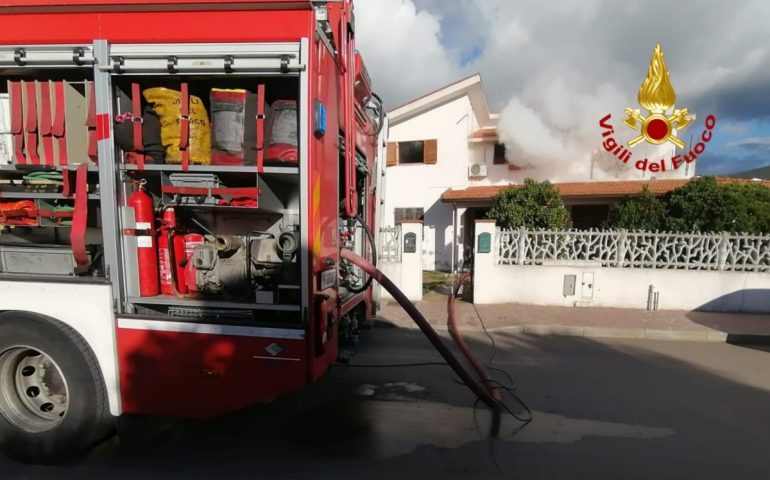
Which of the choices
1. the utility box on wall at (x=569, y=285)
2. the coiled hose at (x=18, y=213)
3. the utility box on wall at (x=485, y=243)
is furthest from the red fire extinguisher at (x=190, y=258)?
the utility box on wall at (x=569, y=285)

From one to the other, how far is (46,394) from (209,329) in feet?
4.99

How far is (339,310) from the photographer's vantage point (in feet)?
10.1

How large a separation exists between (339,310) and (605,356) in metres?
3.95

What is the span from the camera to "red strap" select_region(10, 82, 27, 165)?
8.42 ft

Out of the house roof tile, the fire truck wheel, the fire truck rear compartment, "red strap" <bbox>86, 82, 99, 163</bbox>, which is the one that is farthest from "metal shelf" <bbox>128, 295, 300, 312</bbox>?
the house roof tile

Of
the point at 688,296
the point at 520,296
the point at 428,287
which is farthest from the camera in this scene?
the point at 428,287

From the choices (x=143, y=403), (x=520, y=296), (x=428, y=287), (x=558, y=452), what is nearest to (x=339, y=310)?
(x=143, y=403)

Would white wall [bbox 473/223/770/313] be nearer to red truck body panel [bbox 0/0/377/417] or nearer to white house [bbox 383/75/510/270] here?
red truck body panel [bbox 0/0/377/417]

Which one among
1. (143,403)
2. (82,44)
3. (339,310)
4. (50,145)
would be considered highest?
(82,44)

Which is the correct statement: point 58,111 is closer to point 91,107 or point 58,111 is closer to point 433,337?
point 91,107

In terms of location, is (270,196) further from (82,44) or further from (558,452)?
(558,452)

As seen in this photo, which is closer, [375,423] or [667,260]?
[375,423]

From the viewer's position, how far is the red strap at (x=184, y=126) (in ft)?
8.17

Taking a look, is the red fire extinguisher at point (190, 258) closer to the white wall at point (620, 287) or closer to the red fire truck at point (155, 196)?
the red fire truck at point (155, 196)
